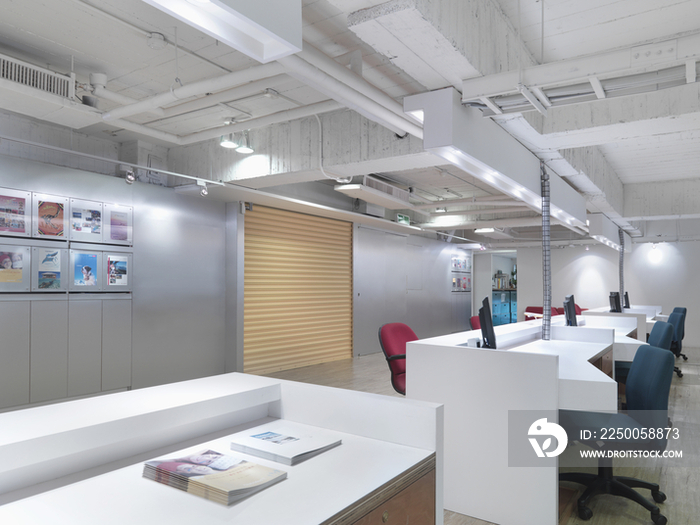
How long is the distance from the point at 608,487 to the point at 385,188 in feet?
18.8

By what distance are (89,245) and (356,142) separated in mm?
3388

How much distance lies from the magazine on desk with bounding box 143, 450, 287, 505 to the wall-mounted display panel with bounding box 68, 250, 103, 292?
4.67 meters

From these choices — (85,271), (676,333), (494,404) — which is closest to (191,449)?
(494,404)

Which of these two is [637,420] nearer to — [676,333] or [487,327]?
[487,327]

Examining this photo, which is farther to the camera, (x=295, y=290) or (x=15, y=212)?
(x=295, y=290)

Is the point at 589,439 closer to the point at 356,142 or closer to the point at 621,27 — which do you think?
the point at 621,27

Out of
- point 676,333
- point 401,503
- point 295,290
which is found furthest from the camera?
point 295,290

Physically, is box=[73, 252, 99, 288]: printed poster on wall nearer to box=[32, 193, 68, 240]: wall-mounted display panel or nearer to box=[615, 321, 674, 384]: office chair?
box=[32, 193, 68, 240]: wall-mounted display panel

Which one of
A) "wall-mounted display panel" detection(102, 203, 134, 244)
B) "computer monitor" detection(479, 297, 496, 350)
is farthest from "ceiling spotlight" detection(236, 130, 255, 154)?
"computer monitor" detection(479, 297, 496, 350)

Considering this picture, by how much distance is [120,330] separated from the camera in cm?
604

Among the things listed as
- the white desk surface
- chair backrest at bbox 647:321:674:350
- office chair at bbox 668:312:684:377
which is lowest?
office chair at bbox 668:312:684:377

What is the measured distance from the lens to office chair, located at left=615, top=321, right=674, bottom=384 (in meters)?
4.66

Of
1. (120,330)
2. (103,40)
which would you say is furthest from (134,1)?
(120,330)

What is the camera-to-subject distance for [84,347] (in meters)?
5.70
